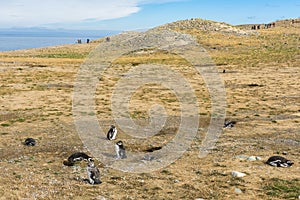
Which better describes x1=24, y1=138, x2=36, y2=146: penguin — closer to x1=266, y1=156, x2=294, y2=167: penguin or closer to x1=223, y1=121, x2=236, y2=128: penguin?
x1=223, y1=121, x2=236, y2=128: penguin

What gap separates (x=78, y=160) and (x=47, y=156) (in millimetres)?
2054

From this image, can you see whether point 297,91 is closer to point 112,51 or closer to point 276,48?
point 276,48

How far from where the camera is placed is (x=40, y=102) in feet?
104

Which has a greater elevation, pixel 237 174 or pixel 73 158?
pixel 73 158

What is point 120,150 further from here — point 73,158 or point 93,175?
point 93,175

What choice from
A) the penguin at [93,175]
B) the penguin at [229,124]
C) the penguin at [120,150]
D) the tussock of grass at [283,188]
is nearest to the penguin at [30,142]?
the penguin at [120,150]

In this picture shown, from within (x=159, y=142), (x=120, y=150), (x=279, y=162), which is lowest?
(x=159, y=142)

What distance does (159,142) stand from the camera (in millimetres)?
19031

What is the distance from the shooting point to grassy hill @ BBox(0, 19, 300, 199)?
41.1ft

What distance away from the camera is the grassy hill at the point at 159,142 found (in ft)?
41.1

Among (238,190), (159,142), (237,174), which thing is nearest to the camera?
(238,190)

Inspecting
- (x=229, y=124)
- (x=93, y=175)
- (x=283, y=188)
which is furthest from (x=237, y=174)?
(x=229, y=124)

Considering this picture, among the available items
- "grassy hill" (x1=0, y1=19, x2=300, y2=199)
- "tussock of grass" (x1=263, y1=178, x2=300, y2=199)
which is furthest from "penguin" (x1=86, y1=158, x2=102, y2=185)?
"tussock of grass" (x1=263, y1=178, x2=300, y2=199)

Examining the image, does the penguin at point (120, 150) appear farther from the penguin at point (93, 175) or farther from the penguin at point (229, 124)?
the penguin at point (229, 124)
